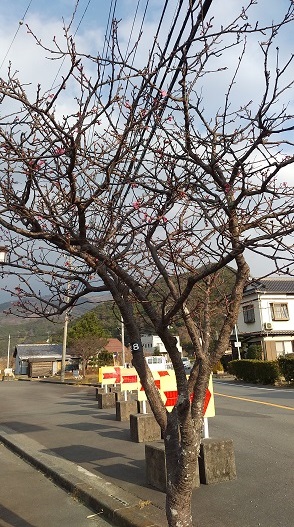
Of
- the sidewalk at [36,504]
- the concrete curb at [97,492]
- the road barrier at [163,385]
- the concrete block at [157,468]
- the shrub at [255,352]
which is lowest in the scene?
the sidewalk at [36,504]

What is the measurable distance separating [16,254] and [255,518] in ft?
11.7

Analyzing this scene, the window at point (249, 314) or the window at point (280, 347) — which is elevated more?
the window at point (249, 314)

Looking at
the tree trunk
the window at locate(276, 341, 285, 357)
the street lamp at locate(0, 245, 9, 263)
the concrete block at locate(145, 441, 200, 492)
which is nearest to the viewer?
the tree trunk

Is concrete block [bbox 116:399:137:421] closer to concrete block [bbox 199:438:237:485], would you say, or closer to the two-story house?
concrete block [bbox 199:438:237:485]

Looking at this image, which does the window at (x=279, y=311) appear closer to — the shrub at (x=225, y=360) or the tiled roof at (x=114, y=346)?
the shrub at (x=225, y=360)

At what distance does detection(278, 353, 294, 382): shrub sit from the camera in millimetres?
22422

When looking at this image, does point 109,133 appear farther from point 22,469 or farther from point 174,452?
point 22,469

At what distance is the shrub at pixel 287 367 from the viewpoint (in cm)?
2242

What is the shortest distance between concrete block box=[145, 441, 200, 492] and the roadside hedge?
1916cm

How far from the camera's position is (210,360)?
3.76m

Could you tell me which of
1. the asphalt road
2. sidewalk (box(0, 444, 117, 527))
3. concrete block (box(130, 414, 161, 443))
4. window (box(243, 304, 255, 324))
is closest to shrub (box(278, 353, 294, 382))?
the asphalt road

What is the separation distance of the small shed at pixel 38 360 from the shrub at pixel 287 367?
117ft

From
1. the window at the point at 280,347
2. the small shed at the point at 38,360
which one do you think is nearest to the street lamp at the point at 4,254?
the window at the point at 280,347

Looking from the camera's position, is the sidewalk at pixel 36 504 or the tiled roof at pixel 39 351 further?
the tiled roof at pixel 39 351
